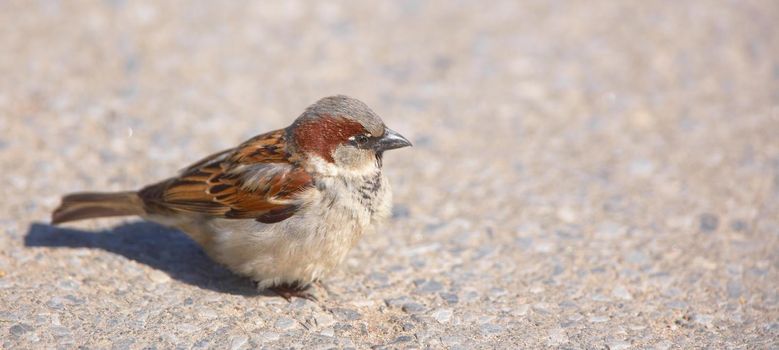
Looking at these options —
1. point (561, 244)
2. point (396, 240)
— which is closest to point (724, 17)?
point (561, 244)

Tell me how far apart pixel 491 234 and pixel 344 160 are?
43.7 inches

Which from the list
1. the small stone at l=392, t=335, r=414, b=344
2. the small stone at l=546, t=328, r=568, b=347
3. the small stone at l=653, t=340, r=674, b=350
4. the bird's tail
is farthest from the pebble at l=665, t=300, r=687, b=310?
the bird's tail

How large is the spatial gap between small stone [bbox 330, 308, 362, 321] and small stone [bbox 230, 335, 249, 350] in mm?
455

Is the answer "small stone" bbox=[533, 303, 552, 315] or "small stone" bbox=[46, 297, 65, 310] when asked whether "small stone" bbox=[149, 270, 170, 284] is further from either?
"small stone" bbox=[533, 303, 552, 315]

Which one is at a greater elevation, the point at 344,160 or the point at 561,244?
the point at 344,160

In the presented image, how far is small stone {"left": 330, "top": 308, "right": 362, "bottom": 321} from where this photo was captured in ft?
12.8

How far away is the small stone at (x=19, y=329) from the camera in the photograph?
352 cm

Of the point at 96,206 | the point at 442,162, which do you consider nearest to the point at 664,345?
the point at 442,162

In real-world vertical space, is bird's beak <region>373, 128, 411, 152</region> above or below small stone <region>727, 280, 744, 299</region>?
above

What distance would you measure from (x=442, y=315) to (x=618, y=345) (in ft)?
2.47

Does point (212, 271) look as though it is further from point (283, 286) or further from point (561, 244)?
point (561, 244)

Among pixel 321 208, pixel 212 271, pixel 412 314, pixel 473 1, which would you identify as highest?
pixel 473 1

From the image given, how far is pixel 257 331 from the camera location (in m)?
3.70

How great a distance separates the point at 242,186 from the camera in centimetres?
399
